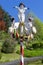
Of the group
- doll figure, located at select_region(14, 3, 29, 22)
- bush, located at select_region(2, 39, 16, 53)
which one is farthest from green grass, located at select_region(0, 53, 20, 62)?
doll figure, located at select_region(14, 3, 29, 22)

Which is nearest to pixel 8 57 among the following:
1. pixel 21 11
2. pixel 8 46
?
pixel 8 46

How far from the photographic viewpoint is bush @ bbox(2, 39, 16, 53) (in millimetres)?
33594

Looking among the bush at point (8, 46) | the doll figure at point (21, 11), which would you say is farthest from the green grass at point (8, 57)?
the doll figure at point (21, 11)

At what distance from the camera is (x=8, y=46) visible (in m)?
33.8

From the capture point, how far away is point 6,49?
34.4 m

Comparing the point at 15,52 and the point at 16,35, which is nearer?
the point at 16,35

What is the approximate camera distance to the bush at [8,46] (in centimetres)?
3359

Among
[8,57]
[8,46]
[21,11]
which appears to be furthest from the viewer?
[8,46]

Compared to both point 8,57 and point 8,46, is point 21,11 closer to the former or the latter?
point 8,57

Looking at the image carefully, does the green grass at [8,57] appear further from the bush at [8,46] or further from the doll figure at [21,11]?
the doll figure at [21,11]

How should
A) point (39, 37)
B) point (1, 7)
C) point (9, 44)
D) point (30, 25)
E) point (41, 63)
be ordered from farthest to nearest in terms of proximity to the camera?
point (1, 7), point (39, 37), point (9, 44), point (41, 63), point (30, 25)

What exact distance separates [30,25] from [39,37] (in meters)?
52.7

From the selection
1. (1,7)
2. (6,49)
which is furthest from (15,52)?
(1,7)

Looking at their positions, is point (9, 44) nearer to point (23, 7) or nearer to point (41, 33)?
point (23, 7)
